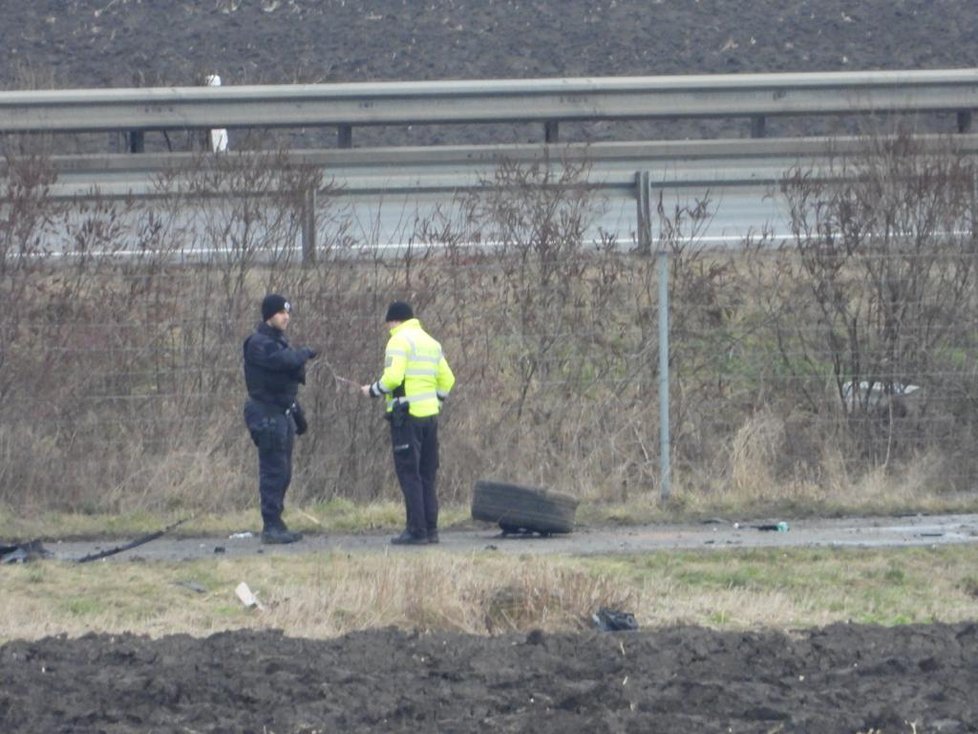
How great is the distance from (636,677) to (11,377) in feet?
24.7

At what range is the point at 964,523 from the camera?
39.9 ft

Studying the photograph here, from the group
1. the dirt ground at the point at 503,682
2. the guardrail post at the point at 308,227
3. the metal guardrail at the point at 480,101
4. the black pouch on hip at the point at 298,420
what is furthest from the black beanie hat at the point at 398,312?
the metal guardrail at the point at 480,101

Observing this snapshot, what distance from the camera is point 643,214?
14680 mm

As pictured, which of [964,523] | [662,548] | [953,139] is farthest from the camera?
[953,139]

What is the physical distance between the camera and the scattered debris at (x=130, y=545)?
10970mm

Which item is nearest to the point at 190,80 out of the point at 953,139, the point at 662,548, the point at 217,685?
the point at 953,139

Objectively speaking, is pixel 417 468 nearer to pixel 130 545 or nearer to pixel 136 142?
pixel 130 545

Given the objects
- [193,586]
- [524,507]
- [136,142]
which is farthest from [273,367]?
[136,142]

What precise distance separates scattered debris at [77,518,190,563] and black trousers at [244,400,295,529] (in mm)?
855

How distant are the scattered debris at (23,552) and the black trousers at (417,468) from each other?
8.43 ft

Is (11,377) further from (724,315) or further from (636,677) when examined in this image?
(636,677)

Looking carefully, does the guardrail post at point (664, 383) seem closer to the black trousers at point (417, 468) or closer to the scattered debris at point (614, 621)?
the black trousers at point (417, 468)

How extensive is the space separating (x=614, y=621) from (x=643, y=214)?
6.64 metres

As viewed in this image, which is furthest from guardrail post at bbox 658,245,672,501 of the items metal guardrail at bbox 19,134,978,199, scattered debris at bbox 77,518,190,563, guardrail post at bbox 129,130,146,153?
guardrail post at bbox 129,130,146,153
